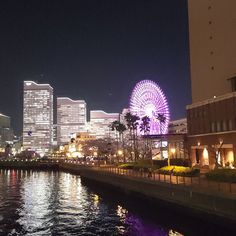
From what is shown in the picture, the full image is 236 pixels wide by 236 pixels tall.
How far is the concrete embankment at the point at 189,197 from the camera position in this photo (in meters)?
32.0

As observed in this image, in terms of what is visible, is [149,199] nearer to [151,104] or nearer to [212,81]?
[212,81]

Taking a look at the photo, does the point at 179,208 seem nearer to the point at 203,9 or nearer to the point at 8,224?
the point at 8,224

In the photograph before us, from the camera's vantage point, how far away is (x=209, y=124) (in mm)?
72125

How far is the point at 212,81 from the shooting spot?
81500 mm

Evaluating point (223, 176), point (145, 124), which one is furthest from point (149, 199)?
point (145, 124)

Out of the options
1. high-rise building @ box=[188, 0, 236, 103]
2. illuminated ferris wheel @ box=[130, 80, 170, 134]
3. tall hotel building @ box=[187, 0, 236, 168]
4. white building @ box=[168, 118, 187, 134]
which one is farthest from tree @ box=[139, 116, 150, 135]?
white building @ box=[168, 118, 187, 134]

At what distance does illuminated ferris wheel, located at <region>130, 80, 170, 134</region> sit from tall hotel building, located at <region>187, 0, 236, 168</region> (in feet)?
38.3

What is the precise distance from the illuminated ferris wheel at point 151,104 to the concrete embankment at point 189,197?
128ft

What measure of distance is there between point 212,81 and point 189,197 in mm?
47531

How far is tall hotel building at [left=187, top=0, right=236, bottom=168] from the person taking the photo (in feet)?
220

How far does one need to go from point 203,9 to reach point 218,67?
1505 cm

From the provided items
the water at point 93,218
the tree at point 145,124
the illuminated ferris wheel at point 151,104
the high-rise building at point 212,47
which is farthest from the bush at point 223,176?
the tree at point 145,124

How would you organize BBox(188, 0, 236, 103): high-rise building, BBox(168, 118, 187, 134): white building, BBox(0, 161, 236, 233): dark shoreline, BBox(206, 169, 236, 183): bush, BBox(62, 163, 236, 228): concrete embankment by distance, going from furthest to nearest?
BBox(168, 118, 187, 134): white building → BBox(188, 0, 236, 103): high-rise building → BBox(206, 169, 236, 183): bush → BBox(0, 161, 236, 233): dark shoreline → BBox(62, 163, 236, 228): concrete embankment

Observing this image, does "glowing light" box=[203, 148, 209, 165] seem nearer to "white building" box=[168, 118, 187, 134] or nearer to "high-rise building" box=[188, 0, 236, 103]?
"high-rise building" box=[188, 0, 236, 103]
